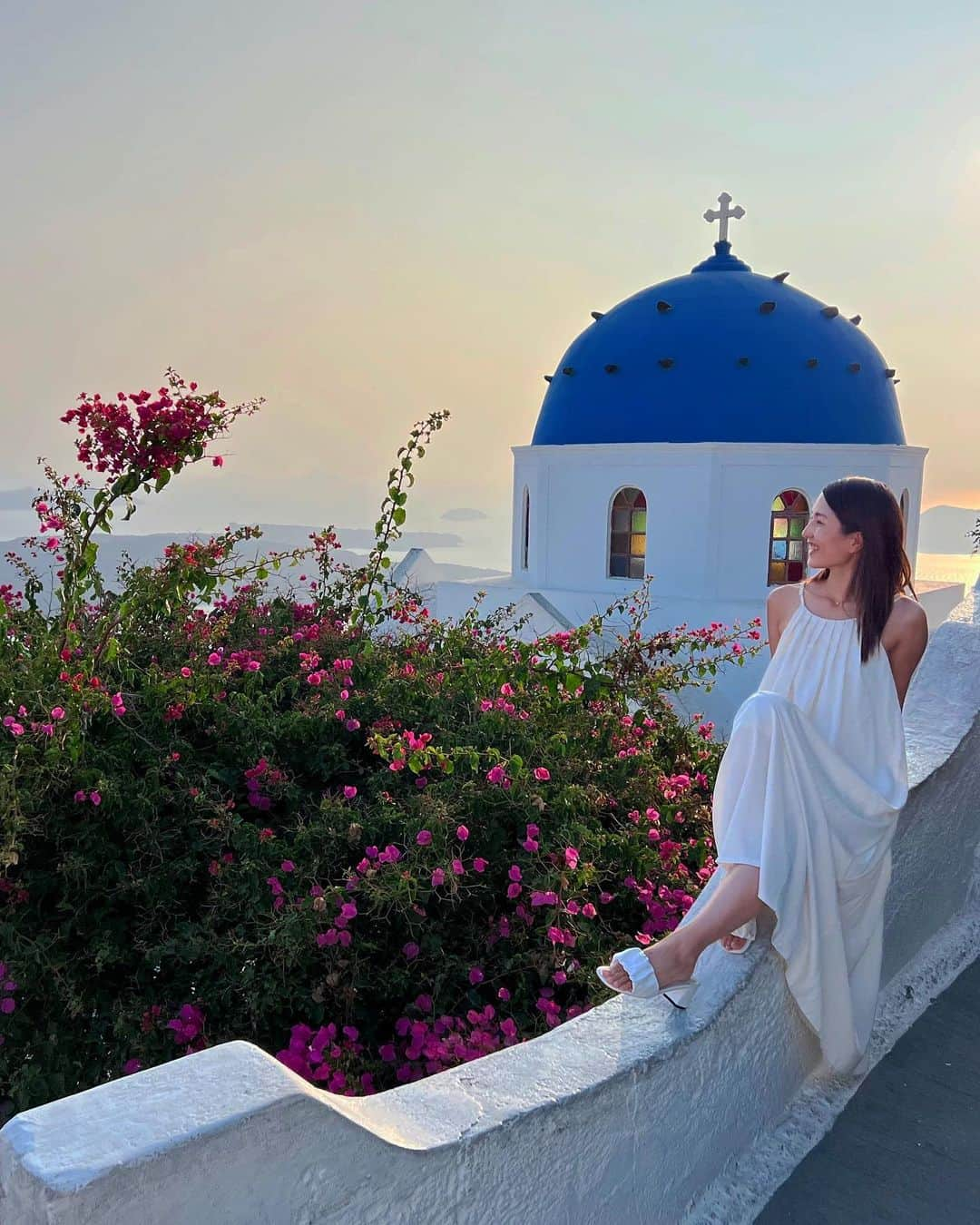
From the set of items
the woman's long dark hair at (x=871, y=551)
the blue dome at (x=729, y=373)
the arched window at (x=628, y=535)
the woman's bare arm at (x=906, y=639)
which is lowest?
the woman's bare arm at (x=906, y=639)

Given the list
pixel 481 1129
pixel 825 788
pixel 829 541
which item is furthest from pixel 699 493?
pixel 481 1129

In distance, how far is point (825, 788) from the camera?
231 cm

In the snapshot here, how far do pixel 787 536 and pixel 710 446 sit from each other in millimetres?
1616

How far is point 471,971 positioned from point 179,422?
6.47 feet

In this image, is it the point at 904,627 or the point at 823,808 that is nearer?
the point at 823,808

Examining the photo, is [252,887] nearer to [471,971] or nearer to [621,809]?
[471,971]

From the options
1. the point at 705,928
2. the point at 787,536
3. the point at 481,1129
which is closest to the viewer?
the point at 481,1129

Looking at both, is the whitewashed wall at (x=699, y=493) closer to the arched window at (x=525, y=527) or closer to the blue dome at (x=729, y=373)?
the blue dome at (x=729, y=373)

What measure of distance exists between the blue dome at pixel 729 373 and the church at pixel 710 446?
19 millimetres

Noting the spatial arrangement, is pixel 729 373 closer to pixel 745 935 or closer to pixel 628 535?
pixel 628 535

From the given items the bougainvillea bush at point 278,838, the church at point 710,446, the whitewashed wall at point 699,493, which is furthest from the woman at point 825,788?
the whitewashed wall at point 699,493

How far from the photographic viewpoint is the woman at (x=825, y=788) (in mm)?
2176

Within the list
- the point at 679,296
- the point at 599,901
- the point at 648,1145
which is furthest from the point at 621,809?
the point at 679,296

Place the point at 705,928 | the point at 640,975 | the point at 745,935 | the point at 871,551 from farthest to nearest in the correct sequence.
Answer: the point at 871,551, the point at 745,935, the point at 705,928, the point at 640,975
